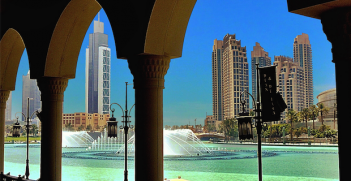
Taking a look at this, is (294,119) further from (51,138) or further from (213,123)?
(51,138)

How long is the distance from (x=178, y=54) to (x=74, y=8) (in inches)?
97.2

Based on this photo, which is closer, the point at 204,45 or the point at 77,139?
the point at 77,139

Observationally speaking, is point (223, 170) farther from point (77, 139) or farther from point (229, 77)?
point (229, 77)

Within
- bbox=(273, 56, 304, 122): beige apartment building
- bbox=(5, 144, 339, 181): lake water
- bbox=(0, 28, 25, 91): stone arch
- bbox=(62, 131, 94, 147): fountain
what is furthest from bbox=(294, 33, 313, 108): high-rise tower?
bbox=(0, 28, 25, 91): stone arch

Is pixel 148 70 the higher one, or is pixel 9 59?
pixel 9 59

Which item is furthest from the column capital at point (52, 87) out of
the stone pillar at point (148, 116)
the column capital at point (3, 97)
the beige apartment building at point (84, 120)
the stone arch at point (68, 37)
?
the beige apartment building at point (84, 120)

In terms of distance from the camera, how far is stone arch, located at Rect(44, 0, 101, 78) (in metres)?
5.90

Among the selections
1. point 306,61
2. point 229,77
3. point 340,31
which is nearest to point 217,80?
point 229,77

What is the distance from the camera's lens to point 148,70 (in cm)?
418

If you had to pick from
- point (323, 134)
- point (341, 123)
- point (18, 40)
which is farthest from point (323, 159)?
point (341, 123)

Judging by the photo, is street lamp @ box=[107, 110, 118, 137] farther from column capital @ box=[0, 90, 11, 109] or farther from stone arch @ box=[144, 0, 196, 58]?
stone arch @ box=[144, 0, 196, 58]

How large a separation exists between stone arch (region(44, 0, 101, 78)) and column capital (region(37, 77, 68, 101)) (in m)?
0.14

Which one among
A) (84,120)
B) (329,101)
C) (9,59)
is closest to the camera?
(9,59)

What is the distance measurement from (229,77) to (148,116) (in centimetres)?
10651
